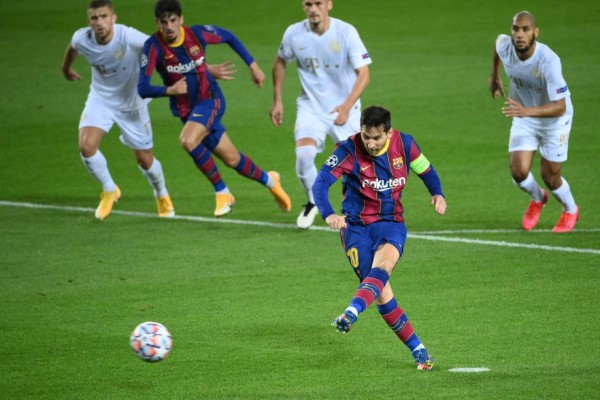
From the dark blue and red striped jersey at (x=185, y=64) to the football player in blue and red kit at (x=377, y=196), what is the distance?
185 inches

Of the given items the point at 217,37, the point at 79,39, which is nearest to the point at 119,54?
the point at 79,39

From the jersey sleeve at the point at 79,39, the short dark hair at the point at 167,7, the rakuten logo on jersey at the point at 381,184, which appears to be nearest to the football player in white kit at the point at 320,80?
the short dark hair at the point at 167,7

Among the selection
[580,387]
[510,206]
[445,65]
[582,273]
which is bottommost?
[445,65]

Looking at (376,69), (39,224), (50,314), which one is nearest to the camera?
(50,314)

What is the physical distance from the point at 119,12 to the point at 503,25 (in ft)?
27.3

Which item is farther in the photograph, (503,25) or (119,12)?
(119,12)

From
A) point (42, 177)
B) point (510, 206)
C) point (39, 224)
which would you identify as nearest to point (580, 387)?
point (510, 206)

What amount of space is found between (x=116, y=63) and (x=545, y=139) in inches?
180

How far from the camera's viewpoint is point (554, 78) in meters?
12.4

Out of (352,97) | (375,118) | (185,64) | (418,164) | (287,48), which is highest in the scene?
(375,118)

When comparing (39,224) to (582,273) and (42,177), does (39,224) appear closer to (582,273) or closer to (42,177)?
(42,177)

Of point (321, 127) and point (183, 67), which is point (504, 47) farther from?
point (183, 67)

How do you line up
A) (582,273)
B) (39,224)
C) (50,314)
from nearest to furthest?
(50,314) < (582,273) < (39,224)

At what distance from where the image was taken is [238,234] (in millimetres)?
13203
